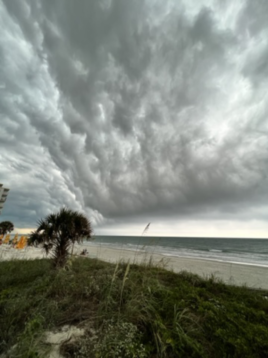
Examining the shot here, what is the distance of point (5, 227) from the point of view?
32625 mm

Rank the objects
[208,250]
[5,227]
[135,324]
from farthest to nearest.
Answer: [208,250], [5,227], [135,324]

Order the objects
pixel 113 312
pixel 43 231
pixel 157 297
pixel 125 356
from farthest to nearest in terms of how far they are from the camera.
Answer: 1. pixel 43 231
2. pixel 157 297
3. pixel 113 312
4. pixel 125 356

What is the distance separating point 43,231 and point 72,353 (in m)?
5.99

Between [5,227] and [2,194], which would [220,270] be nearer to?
[2,194]

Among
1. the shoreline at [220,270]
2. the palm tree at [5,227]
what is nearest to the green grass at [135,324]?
the shoreline at [220,270]

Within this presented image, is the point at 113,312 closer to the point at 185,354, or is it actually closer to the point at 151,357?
the point at 151,357

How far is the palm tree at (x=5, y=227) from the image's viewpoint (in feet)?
105

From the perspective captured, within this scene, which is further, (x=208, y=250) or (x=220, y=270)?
(x=208, y=250)

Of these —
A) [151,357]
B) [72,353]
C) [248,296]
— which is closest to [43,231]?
[72,353]

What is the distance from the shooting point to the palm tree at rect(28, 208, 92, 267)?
7629mm

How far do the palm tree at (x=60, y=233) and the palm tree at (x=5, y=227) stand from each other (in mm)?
30373

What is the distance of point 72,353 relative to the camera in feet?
7.98

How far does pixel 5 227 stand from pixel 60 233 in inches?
1247

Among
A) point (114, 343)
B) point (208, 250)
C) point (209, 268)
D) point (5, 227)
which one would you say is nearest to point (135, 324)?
point (114, 343)
